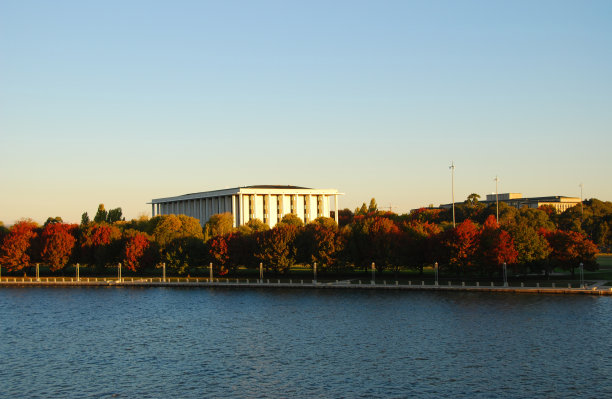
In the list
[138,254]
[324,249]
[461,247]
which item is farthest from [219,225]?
[461,247]

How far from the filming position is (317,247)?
111m

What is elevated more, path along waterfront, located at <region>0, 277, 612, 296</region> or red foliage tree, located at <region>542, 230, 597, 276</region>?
red foliage tree, located at <region>542, 230, 597, 276</region>

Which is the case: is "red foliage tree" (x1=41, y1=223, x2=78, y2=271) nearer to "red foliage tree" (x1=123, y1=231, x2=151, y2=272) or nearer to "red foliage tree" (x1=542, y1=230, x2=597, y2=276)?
"red foliage tree" (x1=123, y1=231, x2=151, y2=272)

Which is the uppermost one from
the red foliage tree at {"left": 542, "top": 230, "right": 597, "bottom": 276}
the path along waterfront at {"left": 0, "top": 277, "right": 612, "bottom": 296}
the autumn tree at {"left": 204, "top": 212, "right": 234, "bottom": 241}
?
the autumn tree at {"left": 204, "top": 212, "right": 234, "bottom": 241}

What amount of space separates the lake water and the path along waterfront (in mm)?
4163

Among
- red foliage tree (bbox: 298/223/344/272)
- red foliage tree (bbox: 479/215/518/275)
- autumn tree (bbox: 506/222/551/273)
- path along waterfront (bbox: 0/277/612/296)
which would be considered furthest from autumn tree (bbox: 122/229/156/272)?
autumn tree (bbox: 506/222/551/273)

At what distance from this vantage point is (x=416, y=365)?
48.6m

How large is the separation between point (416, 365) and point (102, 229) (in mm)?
96431

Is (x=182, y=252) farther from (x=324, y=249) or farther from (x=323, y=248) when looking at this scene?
(x=324, y=249)

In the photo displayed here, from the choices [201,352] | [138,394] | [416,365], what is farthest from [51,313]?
[416,365]

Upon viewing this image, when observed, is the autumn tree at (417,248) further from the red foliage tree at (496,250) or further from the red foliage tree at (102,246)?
the red foliage tree at (102,246)

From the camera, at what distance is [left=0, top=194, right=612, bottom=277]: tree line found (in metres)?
A: 97.2

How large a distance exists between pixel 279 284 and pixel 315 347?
48767mm

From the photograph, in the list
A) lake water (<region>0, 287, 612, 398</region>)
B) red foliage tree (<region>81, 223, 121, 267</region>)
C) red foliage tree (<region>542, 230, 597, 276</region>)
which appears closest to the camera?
lake water (<region>0, 287, 612, 398</region>)
